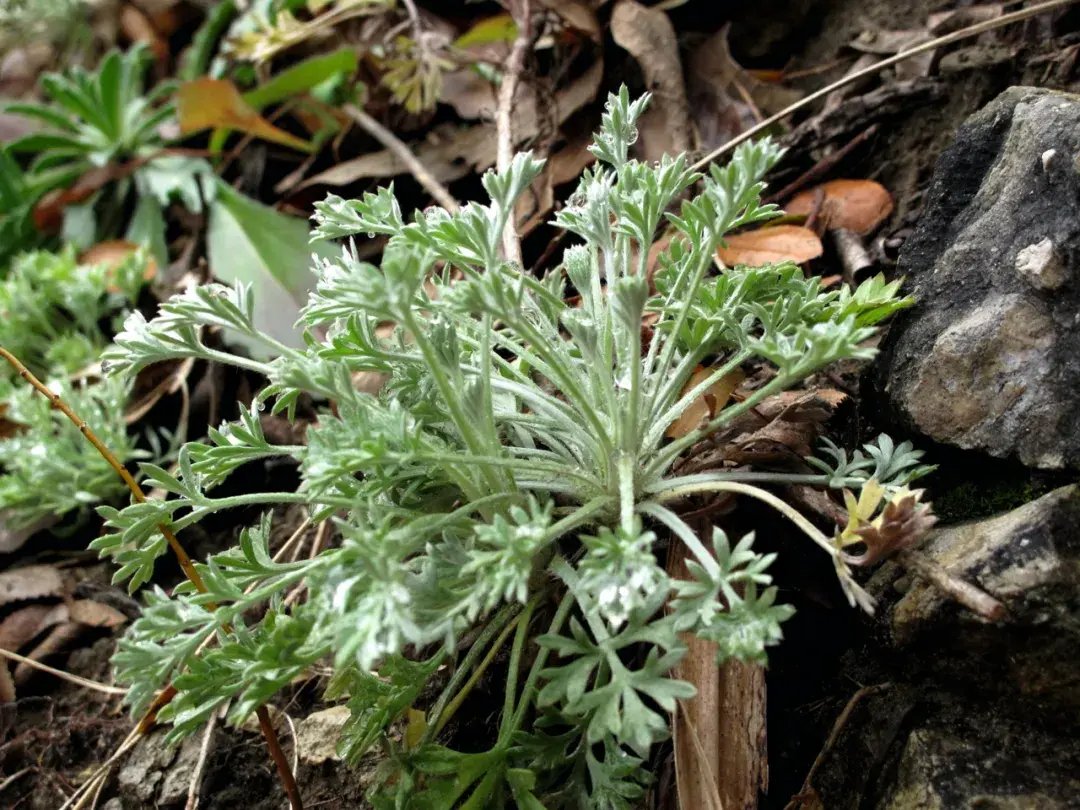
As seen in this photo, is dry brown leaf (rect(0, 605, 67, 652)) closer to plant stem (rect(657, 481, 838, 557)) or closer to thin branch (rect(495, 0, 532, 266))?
thin branch (rect(495, 0, 532, 266))

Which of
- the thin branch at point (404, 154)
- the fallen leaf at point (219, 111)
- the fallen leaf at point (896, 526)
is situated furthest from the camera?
the fallen leaf at point (219, 111)

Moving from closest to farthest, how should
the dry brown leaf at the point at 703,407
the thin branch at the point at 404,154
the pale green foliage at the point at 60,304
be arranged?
the dry brown leaf at the point at 703,407 < the thin branch at the point at 404,154 < the pale green foliage at the point at 60,304

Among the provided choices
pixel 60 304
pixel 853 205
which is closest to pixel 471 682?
pixel 853 205

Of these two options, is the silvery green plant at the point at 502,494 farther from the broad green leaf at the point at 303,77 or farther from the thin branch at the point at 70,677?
the broad green leaf at the point at 303,77

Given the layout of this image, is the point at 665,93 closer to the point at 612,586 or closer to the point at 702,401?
the point at 702,401

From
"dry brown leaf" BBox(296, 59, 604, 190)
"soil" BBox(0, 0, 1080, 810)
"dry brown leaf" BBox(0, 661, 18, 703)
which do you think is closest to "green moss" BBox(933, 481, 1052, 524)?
"soil" BBox(0, 0, 1080, 810)

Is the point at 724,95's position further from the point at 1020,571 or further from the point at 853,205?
the point at 1020,571

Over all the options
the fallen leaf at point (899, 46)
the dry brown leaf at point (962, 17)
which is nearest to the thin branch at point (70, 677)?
the fallen leaf at point (899, 46)
